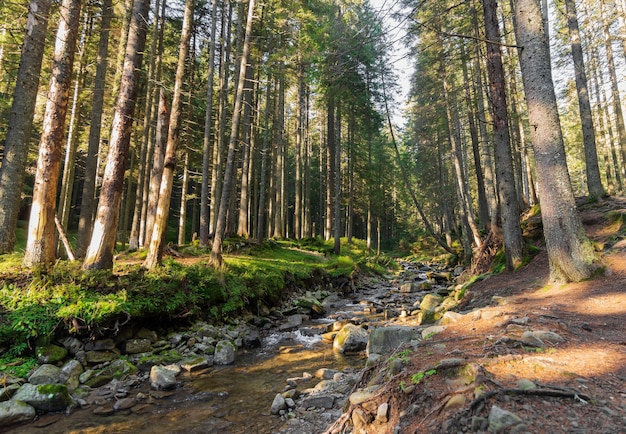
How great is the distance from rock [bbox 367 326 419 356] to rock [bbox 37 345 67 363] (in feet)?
18.2

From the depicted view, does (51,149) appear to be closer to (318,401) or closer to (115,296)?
(115,296)

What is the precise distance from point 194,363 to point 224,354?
0.65m

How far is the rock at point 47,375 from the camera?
5.02 meters

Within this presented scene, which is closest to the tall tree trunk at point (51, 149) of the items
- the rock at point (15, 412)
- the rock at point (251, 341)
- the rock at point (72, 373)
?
the rock at point (72, 373)

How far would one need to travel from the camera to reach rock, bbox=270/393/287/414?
4668 mm

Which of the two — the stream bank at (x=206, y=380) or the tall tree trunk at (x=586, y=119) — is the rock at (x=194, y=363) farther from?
the tall tree trunk at (x=586, y=119)

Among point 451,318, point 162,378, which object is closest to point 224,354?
point 162,378

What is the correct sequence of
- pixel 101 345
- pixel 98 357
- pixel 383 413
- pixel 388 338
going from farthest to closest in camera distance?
pixel 101 345, pixel 98 357, pixel 388 338, pixel 383 413

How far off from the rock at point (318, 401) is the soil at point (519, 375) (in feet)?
2.93

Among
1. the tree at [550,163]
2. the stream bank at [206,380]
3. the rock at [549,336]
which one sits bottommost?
the stream bank at [206,380]

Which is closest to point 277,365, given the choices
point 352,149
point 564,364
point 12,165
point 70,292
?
point 70,292

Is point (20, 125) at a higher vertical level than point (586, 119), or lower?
lower

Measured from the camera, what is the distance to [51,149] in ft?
23.6

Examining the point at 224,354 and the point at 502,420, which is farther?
the point at 224,354
